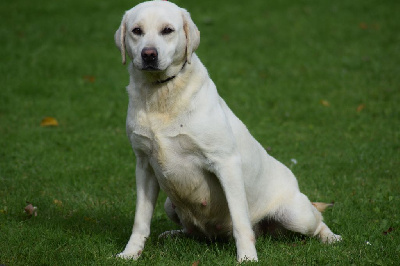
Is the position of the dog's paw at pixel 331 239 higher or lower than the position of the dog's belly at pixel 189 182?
lower

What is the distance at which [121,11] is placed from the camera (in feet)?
42.9

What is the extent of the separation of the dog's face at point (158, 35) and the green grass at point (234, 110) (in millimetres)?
1409

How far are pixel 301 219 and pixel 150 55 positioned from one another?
70.4 inches

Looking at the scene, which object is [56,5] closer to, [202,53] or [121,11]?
[121,11]

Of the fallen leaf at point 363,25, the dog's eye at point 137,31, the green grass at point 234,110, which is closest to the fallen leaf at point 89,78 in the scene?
the green grass at point 234,110

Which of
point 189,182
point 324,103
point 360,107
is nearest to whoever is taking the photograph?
point 189,182

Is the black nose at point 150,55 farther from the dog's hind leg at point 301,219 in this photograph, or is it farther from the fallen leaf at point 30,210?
the fallen leaf at point 30,210

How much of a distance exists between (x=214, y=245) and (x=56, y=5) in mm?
9961

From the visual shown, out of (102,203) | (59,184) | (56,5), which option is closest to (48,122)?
(59,184)

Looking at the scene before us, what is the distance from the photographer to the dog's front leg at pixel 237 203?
4.22 metres

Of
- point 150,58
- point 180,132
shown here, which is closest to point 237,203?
point 180,132

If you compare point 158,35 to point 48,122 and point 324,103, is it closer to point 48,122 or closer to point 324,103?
point 48,122

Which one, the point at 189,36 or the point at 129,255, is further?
the point at 129,255

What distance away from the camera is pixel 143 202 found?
4.62 m
